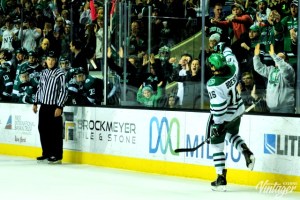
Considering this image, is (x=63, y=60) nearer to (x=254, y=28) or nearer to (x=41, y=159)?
(x=41, y=159)

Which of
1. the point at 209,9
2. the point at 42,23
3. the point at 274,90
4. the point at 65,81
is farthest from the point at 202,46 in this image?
the point at 42,23

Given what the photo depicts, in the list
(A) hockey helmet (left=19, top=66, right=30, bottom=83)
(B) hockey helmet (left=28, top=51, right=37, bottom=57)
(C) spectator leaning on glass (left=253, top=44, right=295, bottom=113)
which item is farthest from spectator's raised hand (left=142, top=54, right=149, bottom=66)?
(A) hockey helmet (left=19, top=66, right=30, bottom=83)

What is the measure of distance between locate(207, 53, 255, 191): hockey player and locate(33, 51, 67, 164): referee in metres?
3.41

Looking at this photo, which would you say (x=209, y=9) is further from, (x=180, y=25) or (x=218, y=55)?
(x=218, y=55)

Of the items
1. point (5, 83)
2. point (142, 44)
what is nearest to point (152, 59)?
point (142, 44)

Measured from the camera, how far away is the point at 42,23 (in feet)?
46.4

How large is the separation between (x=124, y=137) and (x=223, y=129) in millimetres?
2548

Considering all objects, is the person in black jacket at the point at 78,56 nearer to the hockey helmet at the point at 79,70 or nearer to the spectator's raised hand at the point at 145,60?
the hockey helmet at the point at 79,70

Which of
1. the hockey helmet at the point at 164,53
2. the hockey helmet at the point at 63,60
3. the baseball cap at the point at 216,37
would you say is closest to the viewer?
the baseball cap at the point at 216,37

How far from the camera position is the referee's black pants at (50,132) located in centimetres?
1271

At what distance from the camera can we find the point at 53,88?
1270cm

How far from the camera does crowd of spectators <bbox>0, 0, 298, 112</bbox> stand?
417 inches

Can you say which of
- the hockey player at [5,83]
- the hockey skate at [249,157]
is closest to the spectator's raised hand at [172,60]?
the hockey skate at [249,157]

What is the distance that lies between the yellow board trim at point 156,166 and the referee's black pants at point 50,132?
34 centimetres
